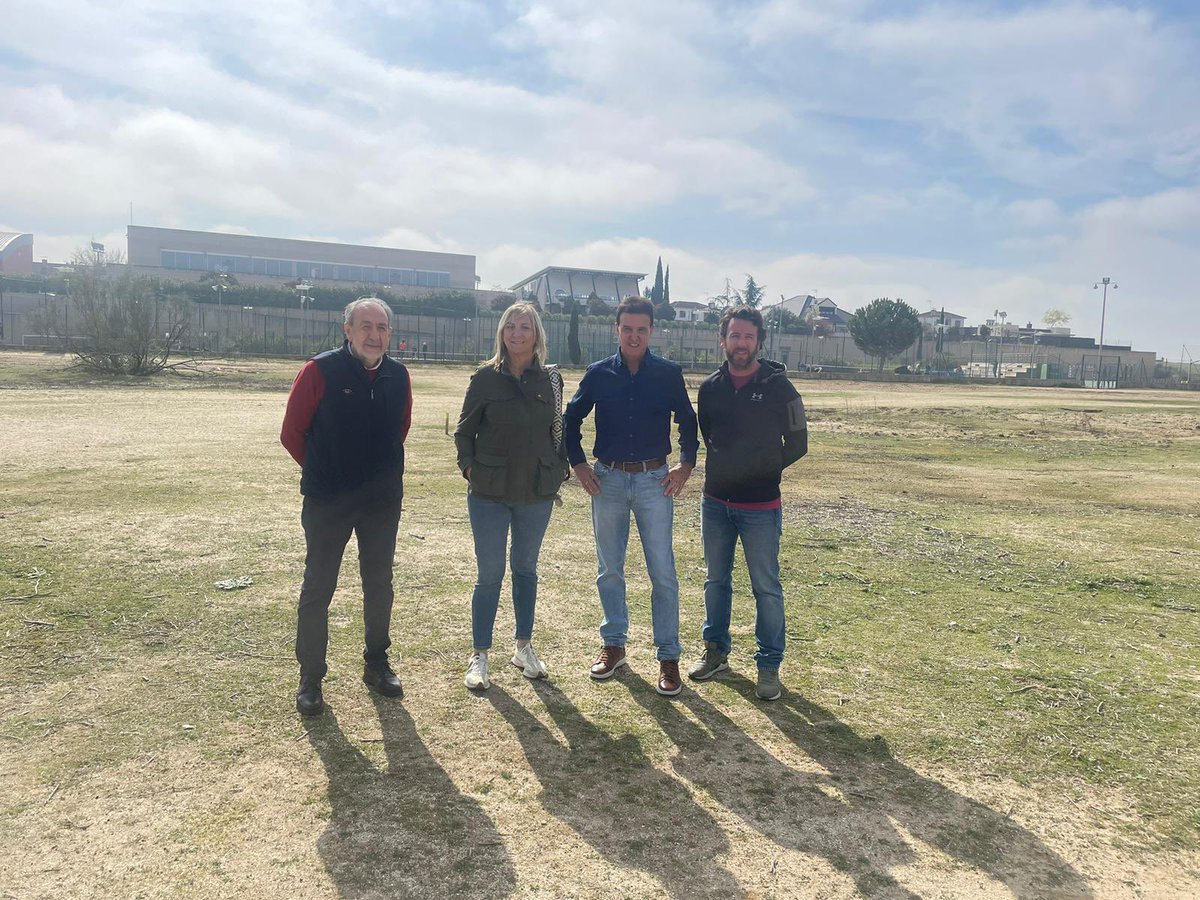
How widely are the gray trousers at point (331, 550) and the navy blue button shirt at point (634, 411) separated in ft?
3.48

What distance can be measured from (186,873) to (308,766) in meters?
0.75

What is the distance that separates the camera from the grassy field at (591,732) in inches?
113

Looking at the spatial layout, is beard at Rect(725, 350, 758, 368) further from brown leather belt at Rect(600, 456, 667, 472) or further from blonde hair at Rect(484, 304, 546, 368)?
blonde hair at Rect(484, 304, 546, 368)

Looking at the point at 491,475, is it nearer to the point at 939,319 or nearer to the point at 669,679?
the point at 669,679

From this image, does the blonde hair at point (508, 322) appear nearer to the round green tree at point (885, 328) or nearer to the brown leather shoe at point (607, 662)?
the brown leather shoe at point (607, 662)

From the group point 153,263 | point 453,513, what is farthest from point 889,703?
point 153,263

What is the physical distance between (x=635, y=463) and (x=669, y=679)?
3.72ft

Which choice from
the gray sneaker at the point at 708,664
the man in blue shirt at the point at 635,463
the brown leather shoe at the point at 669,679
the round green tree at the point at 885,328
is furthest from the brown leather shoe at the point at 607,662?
the round green tree at the point at 885,328

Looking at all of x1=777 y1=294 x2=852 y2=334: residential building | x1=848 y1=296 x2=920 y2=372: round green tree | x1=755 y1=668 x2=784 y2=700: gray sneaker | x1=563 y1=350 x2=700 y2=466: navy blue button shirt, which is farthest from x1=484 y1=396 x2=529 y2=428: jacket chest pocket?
x1=777 y1=294 x2=852 y2=334: residential building

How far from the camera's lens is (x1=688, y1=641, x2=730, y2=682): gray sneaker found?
4.54 m

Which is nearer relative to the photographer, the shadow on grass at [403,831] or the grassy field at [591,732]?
the shadow on grass at [403,831]

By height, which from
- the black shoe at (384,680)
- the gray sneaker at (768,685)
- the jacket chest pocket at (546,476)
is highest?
the jacket chest pocket at (546,476)

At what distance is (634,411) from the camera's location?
434 cm

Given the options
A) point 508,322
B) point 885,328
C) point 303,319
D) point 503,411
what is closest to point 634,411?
point 503,411
